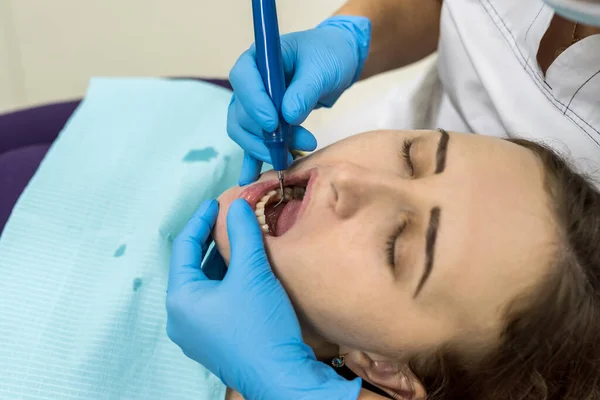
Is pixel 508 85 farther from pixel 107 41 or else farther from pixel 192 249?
pixel 107 41

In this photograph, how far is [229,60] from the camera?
209 cm

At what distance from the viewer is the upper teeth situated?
88 centimetres

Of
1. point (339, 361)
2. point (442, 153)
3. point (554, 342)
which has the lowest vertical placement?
point (339, 361)

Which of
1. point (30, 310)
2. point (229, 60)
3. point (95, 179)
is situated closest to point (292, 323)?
point (30, 310)

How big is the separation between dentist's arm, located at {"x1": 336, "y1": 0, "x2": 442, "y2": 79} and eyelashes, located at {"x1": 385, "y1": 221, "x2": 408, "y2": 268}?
609 mm

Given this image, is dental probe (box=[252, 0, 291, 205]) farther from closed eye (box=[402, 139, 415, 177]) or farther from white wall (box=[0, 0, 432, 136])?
white wall (box=[0, 0, 432, 136])

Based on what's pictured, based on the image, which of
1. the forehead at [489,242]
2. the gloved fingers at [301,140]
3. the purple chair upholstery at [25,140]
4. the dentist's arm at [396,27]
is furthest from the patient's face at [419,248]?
the purple chair upholstery at [25,140]

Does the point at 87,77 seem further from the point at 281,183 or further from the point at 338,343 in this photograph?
the point at 338,343

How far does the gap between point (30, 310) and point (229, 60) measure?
1.33 metres

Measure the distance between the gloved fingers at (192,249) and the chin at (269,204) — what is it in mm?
18

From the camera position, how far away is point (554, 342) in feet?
2.66

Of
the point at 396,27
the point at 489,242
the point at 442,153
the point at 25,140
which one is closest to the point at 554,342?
the point at 489,242

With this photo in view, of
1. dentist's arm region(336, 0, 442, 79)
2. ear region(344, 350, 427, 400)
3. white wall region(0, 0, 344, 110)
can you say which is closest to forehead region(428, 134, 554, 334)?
ear region(344, 350, 427, 400)

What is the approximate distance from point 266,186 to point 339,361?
1.02 feet
